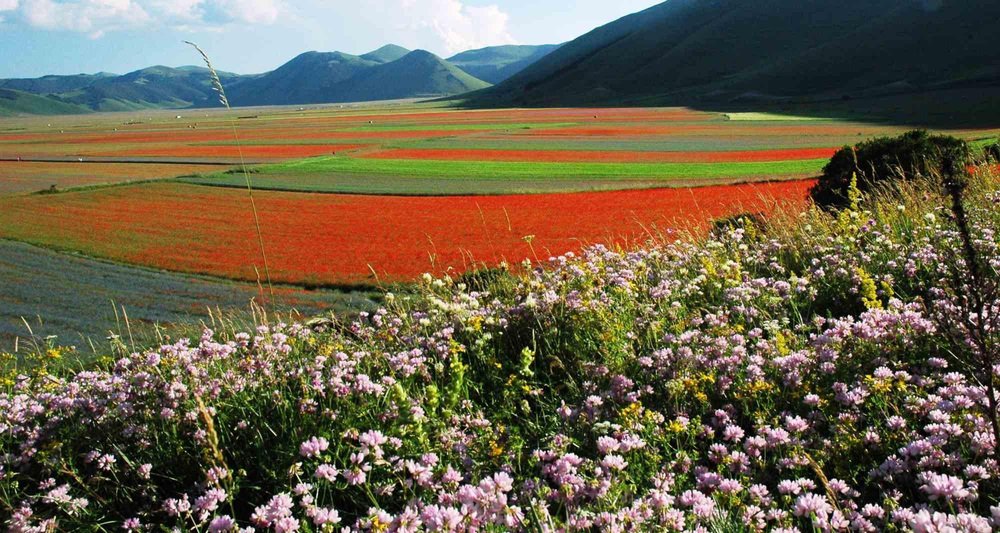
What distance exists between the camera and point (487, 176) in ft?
151

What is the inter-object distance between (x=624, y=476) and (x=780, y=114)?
10467 centimetres

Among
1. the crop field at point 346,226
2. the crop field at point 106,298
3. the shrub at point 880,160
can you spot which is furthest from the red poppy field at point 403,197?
the shrub at point 880,160

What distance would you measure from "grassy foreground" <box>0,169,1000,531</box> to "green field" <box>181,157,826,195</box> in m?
32.5

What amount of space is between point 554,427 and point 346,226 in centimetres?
2785

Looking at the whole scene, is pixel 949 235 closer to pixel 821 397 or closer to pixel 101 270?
pixel 821 397

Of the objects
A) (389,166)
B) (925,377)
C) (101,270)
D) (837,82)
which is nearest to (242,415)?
(925,377)

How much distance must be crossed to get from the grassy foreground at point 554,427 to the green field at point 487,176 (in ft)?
107

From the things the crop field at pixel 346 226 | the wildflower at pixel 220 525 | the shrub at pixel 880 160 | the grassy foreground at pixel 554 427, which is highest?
the wildflower at pixel 220 525

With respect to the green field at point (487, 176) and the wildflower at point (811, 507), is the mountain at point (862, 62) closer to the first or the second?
the green field at point (487, 176)

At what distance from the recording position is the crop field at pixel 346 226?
24000 mm

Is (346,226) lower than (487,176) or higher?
lower

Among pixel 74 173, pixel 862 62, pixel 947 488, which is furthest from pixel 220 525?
pixel 862 62

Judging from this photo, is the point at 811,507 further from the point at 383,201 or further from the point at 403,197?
the point at 403,197

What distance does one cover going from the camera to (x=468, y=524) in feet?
9.37
